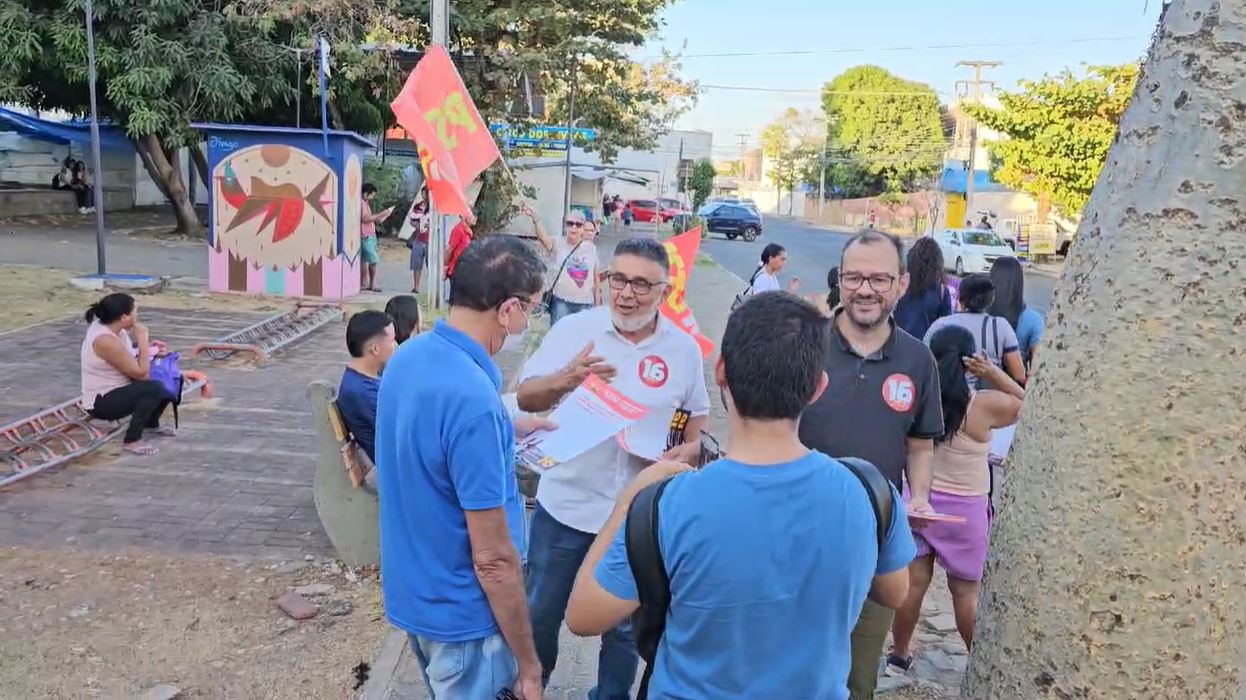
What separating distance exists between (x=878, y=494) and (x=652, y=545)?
1.53 ft

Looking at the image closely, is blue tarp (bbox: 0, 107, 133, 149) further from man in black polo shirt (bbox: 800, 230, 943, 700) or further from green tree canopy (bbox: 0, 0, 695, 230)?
man in black polo shirt (bbox: 800, 230, 943, 700)

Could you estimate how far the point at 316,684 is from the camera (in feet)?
12.6

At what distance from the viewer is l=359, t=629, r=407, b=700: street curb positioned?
3.75 m

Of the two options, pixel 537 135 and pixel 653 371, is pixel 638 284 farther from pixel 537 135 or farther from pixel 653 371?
pixel 537 135

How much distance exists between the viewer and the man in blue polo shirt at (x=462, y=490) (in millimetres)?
2197

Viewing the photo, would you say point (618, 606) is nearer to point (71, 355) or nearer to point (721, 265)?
point (71, 355)

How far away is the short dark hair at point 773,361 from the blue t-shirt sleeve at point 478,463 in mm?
628

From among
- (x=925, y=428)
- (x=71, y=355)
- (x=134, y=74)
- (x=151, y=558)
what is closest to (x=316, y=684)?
(x=151, y=558)

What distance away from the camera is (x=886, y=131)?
217ft

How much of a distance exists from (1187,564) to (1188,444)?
238 millimetres

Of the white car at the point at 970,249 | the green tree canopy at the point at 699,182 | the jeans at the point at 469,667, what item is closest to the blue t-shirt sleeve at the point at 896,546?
the jeans at the point at 469,667

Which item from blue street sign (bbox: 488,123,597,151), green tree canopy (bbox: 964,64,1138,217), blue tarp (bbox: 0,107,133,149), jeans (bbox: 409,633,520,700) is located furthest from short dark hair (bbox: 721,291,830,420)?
green tree canopy (bbox: 964,64,1138,217)

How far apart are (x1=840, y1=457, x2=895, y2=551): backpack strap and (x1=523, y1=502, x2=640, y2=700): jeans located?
4.52 ft

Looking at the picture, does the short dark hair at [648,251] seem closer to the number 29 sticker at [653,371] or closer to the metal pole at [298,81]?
the number 29 sticker at [653,371]
